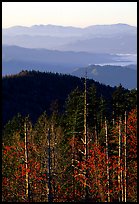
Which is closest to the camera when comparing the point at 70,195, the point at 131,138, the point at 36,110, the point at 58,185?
the point at 58,185

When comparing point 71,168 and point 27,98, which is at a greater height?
point 27,98

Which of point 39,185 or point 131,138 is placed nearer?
point 39,185

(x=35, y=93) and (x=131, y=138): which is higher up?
(x=35, y=93)

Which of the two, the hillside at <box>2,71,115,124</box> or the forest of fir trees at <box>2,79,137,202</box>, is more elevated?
the hillside at <box>2,71,115,124</box>

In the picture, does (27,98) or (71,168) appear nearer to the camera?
(71,168)

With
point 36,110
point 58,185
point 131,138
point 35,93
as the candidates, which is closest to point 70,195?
point 58,185

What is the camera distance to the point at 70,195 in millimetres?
38625

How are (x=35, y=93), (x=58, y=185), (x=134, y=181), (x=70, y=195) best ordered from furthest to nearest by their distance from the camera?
1. (x=35, y=93)
2. (x=134, y=181)
3. (x=70, y=195)
4. (x=58, y=185)

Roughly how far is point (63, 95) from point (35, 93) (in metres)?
12.5

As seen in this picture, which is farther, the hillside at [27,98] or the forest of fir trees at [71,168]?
the hillside at [27,98]

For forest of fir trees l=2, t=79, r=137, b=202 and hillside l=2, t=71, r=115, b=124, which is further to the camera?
hillside l=2, t=71, r=115, b=124

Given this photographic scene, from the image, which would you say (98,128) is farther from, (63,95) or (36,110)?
(63,95)

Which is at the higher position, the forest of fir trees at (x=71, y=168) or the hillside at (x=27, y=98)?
the hillside at (x=27, y=98)

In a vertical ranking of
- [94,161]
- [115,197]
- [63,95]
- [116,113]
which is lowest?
[115,197]
